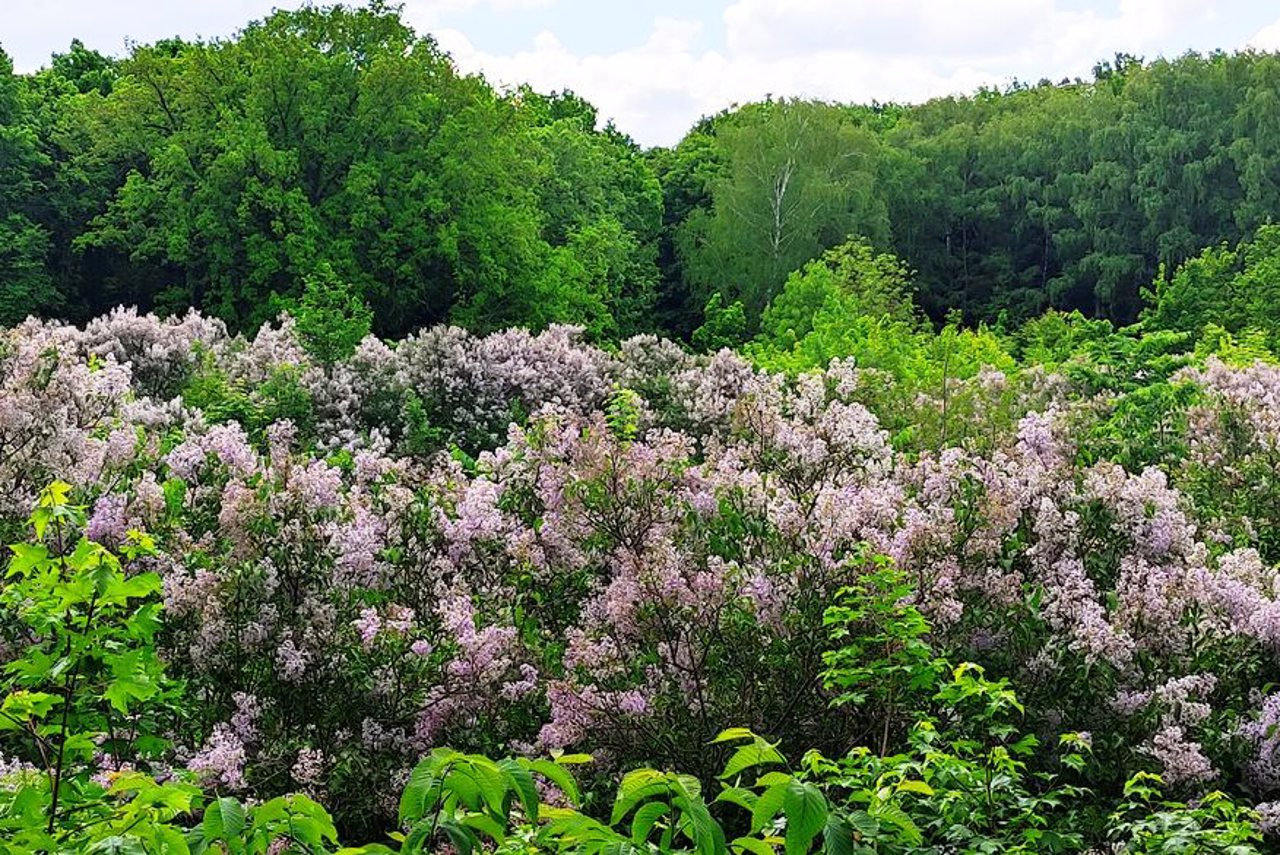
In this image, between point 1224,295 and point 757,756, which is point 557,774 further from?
point 1224,295

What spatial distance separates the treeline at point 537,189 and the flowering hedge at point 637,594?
46.7 ft

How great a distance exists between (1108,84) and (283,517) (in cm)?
4459

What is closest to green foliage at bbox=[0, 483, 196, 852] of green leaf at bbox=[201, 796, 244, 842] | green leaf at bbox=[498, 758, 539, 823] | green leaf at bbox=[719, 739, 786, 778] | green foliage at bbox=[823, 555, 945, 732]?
green leaf at bbox=[201, 796, 244, 842]

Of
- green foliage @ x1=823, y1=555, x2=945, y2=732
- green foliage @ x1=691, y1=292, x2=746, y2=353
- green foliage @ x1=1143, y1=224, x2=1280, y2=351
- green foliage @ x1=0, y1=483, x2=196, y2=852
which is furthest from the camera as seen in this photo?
green foliage @ x1=691, y1=292, x2=746, y2=353

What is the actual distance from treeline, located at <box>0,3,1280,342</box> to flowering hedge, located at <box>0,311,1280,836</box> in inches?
561

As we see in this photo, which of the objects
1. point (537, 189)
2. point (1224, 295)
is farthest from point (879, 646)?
point (537, 189)

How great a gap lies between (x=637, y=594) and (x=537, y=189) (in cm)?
3052

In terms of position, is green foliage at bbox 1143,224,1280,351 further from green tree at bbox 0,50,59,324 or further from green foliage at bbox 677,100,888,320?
green tree at bbox 0,50,59,324

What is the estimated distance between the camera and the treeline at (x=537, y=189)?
27.4 meters

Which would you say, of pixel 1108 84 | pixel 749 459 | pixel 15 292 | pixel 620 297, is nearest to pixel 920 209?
pixel 1108 84

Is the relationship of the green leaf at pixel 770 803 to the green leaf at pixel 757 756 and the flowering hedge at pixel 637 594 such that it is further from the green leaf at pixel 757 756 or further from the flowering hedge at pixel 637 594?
the flowering hedge at pixel 637 594

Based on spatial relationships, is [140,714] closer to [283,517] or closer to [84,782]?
[283,517]

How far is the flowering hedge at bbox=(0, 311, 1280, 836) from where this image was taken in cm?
472

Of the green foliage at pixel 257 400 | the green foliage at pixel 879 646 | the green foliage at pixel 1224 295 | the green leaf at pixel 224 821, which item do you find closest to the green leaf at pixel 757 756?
the green leaf at pixel 224 821
